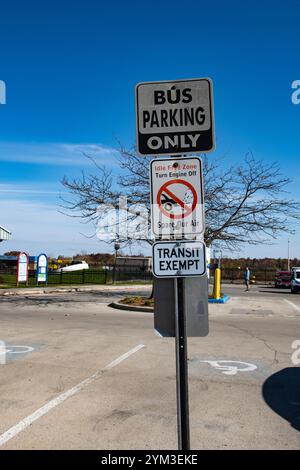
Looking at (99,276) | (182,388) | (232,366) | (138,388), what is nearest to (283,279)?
(99,276)

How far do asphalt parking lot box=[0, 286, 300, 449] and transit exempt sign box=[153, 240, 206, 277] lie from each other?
185 centimetres

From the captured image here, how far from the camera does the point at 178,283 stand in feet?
11.7

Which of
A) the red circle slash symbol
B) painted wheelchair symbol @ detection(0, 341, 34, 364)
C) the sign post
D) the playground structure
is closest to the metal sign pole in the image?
the sign post

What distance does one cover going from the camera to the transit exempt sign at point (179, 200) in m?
3.57

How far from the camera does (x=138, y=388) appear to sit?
6.48m

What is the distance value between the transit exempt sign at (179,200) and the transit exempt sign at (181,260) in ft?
0.29

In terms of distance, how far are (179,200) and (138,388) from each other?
147 inches

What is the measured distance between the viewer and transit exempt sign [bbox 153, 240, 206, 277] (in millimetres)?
3531

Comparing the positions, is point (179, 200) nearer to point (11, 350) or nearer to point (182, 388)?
point (182, 388)

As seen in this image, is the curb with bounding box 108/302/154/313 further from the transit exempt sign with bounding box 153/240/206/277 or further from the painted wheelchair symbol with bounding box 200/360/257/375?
the transit exempt sign with bounding box 153/240/206/277
